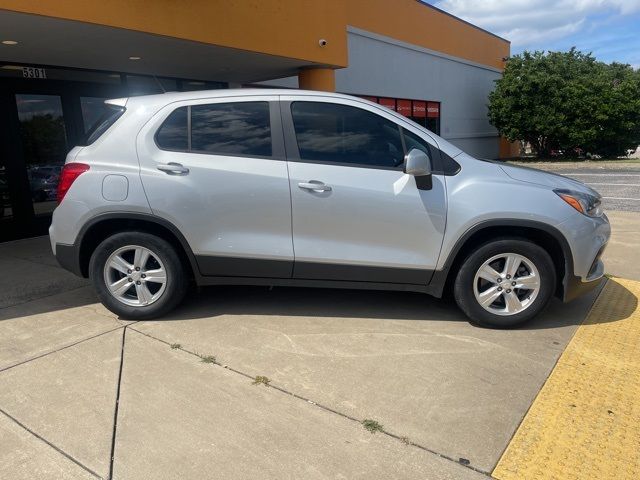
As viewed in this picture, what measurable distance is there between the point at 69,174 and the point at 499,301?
145 inches

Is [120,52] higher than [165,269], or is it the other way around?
[120,52]

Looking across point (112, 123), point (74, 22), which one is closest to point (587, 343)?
point (112, 123)

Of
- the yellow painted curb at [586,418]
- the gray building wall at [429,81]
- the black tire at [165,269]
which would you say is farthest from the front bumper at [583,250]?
the gray building wall at [429,81]

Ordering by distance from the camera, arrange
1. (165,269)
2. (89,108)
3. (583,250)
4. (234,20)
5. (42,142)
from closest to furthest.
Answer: (583,250), (165,269), (234,20), (42,142), (89,108)

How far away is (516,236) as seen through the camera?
12.9 feet

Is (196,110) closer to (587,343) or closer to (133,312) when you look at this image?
(133,312)

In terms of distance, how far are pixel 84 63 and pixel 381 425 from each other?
795cm

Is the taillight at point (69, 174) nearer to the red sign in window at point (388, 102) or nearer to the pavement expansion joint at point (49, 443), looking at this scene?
the pavement expansion joint at point (49, 443)

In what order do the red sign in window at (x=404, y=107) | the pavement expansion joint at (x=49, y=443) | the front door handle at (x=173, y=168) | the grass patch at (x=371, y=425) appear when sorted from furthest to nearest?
the red sign in window at (x=404, y=107)
the front door handle at (x=173, y=168)
the grass patch at (x=371, y=425)
the pavement expansion joint at (x=49, y=443)

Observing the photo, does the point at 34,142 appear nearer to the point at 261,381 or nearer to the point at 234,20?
the point at 234,20

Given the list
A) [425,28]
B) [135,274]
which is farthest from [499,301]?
[425,28]

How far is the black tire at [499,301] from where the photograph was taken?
3848 millimetres

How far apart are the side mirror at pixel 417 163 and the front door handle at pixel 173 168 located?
1.75 m

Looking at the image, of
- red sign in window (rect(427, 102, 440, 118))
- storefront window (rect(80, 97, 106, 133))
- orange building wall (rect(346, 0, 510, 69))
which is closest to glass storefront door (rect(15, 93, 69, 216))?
storefront window (rect(80, 97, 106, 133))
